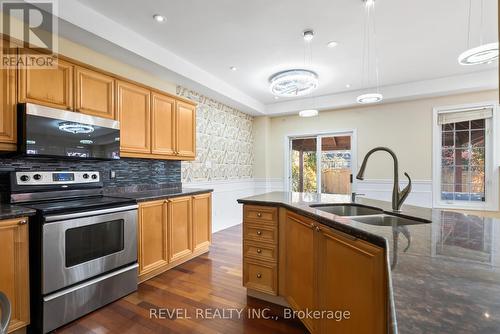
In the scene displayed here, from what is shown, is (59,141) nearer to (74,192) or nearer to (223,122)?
(74,192)

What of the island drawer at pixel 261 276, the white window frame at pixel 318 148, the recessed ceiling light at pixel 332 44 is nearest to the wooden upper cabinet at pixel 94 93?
the island drawer at pixel 261 276

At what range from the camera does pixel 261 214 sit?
213 cm

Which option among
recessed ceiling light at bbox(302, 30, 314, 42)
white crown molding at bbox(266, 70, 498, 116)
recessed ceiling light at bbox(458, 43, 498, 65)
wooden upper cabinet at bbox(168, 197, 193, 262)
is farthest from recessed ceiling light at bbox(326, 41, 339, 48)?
wooden upper cabinet at bbox(168, 197, 193, 262)

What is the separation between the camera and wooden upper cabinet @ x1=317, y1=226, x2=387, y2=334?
1.01 metres

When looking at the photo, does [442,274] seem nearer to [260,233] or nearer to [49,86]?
[260,233]

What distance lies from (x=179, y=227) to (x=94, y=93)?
Result: 171cm

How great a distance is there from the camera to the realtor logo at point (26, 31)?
1.87 meters

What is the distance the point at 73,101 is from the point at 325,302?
2.67m

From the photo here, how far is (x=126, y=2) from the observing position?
2162mm

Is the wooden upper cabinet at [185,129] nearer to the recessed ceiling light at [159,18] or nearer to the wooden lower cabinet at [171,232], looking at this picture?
the wooden lower cabinet at [171,232]

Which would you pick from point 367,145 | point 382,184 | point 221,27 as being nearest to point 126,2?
point 221,27

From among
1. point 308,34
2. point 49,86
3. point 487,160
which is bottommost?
point 487,160

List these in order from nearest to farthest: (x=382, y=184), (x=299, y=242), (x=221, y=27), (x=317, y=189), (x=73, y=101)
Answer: (x=299, y=242) < (x=73, y=101) < (x=221, y=27) < (x=382, y=184) < (x=317, y=189)

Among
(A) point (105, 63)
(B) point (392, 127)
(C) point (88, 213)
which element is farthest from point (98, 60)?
(B) point (392, 127)
